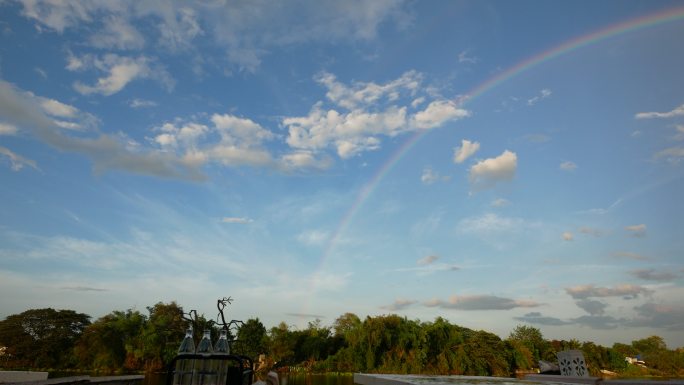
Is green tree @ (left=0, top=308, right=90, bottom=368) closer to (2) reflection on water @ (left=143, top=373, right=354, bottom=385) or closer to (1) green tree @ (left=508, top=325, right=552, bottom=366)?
(2) reflection on water @ (left=143, top=373, right=354, bottom=385)

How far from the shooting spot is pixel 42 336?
3816 cm

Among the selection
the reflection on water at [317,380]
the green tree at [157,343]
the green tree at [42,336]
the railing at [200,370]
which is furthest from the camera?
the green tree at [42,336]

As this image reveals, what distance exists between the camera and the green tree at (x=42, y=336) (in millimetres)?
36531

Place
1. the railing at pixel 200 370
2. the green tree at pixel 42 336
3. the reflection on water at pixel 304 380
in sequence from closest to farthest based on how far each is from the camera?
the railing at pixel 200 370
the reflection on water at pixel 304 380
the green tree at pixel 42 336

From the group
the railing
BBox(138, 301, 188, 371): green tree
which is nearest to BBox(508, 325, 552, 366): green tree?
BBox(138, 301, 188, 371): green tree

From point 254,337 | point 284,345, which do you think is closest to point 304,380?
point 284,345

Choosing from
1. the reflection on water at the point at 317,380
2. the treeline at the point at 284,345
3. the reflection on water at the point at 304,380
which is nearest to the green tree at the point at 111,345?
the treeline at the point at 284,345

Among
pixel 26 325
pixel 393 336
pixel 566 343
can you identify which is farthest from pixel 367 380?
pixel 566 343

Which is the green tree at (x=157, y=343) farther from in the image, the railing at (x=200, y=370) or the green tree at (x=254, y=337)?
the railing at (x=200, y=370)

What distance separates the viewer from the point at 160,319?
3594 centimetres

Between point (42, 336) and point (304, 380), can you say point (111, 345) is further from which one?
point (304, 380)

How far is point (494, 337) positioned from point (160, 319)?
28.7 meters

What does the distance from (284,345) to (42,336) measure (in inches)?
902

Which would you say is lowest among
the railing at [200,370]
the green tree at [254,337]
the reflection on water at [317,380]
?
the reflection on water at [317,380]
